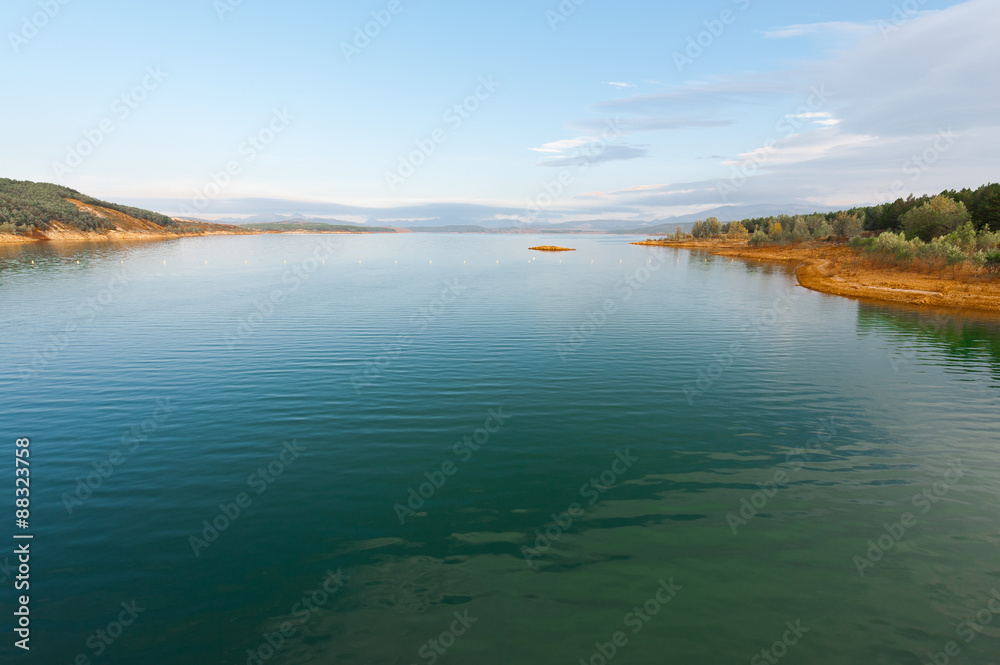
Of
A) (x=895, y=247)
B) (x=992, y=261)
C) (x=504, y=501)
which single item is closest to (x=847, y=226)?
(x=895, y=247)

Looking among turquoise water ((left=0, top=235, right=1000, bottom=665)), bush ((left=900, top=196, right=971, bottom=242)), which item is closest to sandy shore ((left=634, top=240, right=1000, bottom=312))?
bush ((left=900, top=196, right=971, bottom=242))

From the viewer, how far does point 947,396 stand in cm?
2756

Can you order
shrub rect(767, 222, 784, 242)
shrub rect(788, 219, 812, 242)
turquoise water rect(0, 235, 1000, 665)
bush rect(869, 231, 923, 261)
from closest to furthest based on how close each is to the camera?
turquoise water rect(0, 235, 1000, 665), bush rect(869, 231, 923, 261), shrub rect(788, 219, 812, 242), shrub rect(767, 222, 784, 242)

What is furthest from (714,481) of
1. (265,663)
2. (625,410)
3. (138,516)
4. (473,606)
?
(138,516)

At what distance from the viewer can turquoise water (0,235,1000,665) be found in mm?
11297

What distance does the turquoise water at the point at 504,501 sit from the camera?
1130cm

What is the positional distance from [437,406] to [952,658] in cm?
2089

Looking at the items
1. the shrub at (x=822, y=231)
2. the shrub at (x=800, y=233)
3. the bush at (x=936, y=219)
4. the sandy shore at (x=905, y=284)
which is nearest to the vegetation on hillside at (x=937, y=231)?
the bush at (x=936, y=219)

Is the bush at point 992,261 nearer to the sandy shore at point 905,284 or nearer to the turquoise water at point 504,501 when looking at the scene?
the sandy shore at point 905,284

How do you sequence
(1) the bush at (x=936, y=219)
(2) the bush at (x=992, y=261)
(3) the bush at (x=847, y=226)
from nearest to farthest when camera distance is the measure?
(2) the bush at (x=992, y=261), (1) the bush at (x=936, y=219), (3) the bush at (x=847, y=226)

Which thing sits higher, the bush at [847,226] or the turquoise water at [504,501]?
the bush at [847,226]

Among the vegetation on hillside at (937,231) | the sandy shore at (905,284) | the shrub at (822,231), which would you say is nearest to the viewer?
the sandy shore at (905,284)

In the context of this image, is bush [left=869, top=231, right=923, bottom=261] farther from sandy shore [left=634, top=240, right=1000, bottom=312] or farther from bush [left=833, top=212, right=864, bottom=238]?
bush [left=833, top=212, right=864, bottom=238]

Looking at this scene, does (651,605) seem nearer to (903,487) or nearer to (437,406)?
(903,487)
